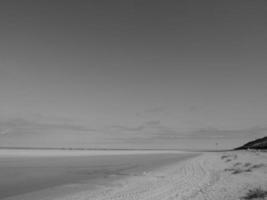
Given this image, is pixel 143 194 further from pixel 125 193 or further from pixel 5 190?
pixel 5 190

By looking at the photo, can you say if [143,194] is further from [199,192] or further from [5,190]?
[5,190]

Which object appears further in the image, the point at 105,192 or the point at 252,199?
the point at 105,192

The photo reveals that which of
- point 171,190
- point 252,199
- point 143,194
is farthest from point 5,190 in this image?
point 252,199

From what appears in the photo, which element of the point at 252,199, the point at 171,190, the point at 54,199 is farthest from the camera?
the point at 171,190

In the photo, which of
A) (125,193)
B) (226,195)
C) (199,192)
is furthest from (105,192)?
(226,195)

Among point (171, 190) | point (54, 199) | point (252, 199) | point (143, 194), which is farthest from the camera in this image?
point (171, 190)

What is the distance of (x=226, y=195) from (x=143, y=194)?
4.46 m

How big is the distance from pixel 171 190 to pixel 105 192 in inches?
157

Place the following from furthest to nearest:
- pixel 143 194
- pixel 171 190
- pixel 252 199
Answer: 1. pixel 171 190
2. pixel 143 194
3. pixel 252 199

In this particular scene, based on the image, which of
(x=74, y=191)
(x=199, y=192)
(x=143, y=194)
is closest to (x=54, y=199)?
(x=74, y=191)

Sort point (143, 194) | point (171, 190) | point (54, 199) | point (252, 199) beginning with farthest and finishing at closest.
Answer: point (171, 190) < point (143, 194) < point (54, 199) < point (252, 199)

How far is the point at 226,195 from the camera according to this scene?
509 inches

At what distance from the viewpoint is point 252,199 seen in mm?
11102

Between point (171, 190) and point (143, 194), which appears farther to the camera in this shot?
point (171, 190)
